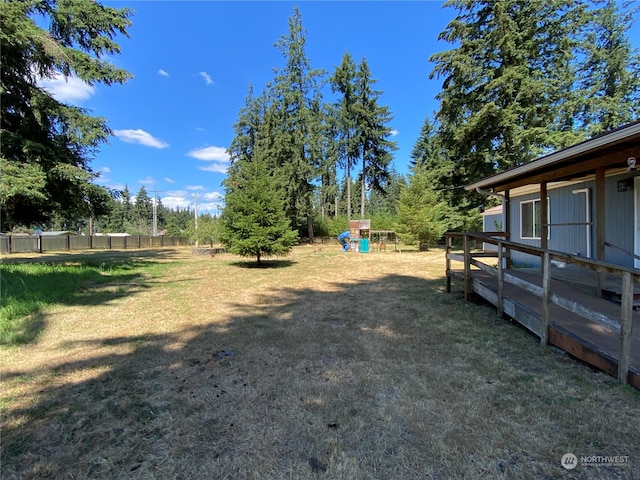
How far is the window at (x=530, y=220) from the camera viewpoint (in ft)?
33.9

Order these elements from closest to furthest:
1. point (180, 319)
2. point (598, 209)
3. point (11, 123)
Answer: point (598, 209), point (180, 319), point (11, 123)

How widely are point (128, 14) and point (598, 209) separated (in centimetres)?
1600

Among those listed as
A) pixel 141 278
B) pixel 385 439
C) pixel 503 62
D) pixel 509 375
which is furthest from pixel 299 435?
pixel 503 62

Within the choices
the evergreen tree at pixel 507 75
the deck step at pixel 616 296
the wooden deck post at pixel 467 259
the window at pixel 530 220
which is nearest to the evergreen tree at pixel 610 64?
the evergreen tree at pixel 507 75

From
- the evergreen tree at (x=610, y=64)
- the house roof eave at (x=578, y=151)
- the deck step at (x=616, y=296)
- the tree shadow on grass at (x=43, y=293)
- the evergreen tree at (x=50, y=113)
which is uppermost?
the evergreen tree at (x=610, y=64)

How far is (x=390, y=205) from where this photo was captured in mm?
55188

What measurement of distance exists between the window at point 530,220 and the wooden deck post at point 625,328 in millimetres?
8726

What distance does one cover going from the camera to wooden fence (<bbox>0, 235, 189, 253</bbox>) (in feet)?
80.5

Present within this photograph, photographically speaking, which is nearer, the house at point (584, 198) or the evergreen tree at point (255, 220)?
the house at point (584, 198)

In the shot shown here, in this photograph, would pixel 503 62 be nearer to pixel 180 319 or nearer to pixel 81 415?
A: pixel 180 319

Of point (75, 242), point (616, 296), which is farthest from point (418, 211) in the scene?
point (75, 242)

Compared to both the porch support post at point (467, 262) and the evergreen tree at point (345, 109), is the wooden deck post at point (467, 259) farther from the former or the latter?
the evergreen tree at point (345, 109)

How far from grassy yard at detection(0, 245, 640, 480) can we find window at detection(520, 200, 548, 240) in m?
6.81

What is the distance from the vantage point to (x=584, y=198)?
328 inches
